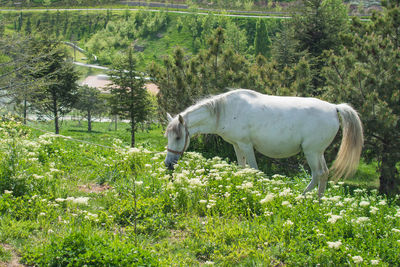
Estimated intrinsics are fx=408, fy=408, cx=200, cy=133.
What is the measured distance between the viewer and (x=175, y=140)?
8281 millimetres

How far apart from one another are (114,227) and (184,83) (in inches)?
350

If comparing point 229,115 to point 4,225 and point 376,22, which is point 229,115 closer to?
point 4,225

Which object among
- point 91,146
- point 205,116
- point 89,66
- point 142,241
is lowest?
point 89,66

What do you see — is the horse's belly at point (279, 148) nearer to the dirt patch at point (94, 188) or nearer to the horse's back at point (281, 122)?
the horse's back at point (281, 122)

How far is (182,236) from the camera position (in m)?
5.95

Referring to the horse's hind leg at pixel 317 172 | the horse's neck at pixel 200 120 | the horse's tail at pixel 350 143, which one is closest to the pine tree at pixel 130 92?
the horse's neck at pixel 200 120

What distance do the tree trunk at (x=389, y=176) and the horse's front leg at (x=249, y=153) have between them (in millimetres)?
5143

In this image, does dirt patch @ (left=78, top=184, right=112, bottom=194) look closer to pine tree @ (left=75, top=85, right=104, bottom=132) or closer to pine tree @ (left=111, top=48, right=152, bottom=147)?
pine tree @ (left=111, top=48, right=152, bottom=147)

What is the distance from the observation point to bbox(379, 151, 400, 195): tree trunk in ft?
37.9

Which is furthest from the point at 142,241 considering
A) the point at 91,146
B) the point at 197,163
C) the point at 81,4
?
the point at 81,4

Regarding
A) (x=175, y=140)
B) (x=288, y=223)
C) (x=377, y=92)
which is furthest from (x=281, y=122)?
(x=377, y=92)

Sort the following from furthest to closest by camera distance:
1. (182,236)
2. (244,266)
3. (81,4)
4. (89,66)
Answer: (81,4) → (89,66) → (182,236) → (244,266)

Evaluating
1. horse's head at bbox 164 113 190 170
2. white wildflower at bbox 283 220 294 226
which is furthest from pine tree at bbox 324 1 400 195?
white wildflower at bbox 283 220 294 226

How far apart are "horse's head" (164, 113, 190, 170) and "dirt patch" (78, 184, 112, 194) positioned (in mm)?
1297
